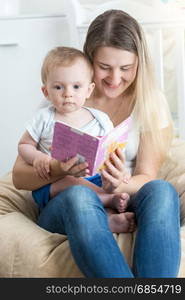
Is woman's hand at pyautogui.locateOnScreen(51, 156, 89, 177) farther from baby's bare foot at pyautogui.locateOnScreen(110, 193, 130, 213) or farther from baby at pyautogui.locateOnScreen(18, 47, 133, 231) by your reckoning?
baby's bare foot at pyautogui.locateOnScreen(110, 193, 130, 213)

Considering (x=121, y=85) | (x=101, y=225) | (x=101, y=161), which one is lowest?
(x=101, y=225)

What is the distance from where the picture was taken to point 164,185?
146 centimetres

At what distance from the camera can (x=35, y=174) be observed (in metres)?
1.55

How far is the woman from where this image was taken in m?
1.28

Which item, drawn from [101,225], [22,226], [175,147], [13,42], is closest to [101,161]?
[101,225]

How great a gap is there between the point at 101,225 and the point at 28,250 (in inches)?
7.9

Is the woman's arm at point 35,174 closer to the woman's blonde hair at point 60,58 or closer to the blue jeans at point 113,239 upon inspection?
the blue jeans at point 113,239

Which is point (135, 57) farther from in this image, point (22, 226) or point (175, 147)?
point (22, 226)

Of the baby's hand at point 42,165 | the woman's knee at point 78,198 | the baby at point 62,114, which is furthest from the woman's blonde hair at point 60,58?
the woman's knee at point 78,198

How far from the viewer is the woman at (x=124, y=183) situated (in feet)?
4.20

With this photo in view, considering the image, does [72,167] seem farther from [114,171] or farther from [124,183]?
[124,183]

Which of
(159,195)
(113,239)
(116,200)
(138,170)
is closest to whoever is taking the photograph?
(113,239)

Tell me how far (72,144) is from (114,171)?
128 millimetres

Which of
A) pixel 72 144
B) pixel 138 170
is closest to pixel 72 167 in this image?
pixel 72 144
